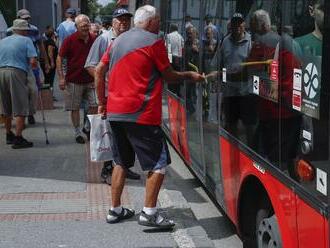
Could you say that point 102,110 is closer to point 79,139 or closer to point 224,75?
point 224,75

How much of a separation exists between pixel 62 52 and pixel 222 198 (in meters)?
4.48

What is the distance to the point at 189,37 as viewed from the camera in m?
6.70

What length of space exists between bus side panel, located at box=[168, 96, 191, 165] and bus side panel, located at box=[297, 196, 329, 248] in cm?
351

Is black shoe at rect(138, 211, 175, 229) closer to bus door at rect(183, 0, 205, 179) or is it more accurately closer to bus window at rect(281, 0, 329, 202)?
bus door at rect(183, 0, 205, 179)

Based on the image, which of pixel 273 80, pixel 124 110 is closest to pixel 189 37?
pixel 124 110

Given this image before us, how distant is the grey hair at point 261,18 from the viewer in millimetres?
3723

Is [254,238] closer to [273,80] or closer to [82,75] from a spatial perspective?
[273,80]

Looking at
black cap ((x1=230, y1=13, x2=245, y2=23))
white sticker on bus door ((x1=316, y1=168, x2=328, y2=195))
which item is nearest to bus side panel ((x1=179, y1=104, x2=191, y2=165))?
black cap ((x1=230, y1=13, x2=245, y2=23))

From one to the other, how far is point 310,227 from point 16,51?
21.0ft

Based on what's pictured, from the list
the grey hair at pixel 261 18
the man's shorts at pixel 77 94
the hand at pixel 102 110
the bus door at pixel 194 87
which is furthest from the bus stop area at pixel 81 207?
the grey hair at pixel 261 18

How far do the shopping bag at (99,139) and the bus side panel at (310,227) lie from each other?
3264 millimetres

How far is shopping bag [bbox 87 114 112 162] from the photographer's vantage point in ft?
20.6

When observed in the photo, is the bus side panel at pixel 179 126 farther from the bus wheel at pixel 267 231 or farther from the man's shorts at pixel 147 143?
the bus wheel at pixel 267 231

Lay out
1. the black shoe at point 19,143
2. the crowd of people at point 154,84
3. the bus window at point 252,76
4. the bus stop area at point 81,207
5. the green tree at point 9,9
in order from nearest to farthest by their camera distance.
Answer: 1. the bus window at point 252,76
2. the crowd of people at point 154,84
3. the bus stop area at point 81,207
4. the black shoe at point 19,143
5. the green tree at point 9,9
